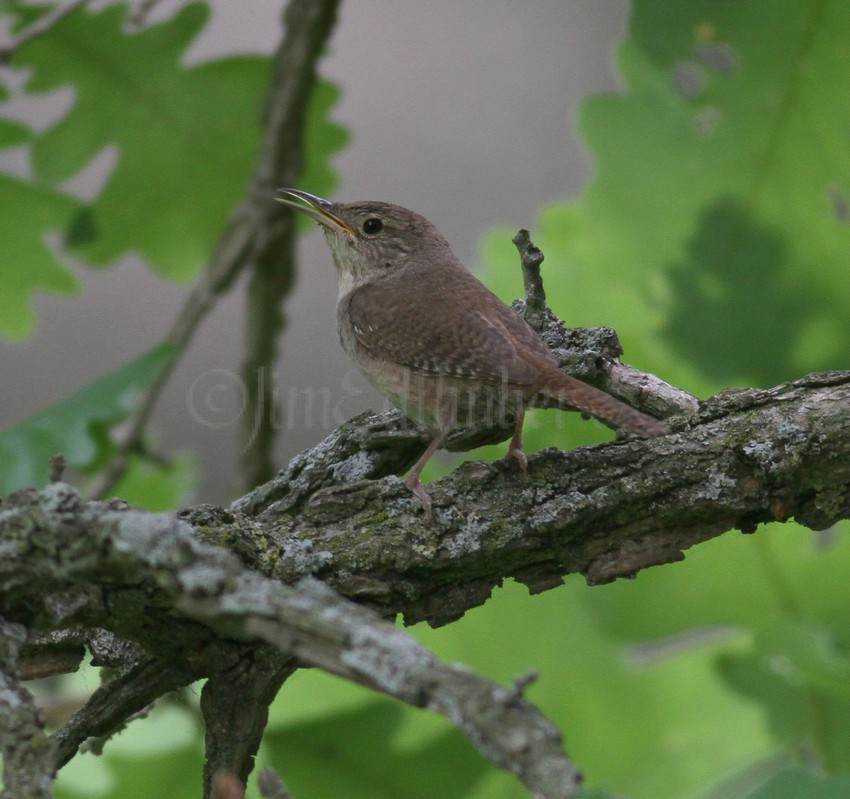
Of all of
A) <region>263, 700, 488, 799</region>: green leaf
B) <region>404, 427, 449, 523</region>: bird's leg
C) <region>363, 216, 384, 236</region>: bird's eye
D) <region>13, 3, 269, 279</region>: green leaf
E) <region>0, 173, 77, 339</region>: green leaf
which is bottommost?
<region>263, 700, 488, 799</region>: green leaf

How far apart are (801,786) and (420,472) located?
2.86 feet

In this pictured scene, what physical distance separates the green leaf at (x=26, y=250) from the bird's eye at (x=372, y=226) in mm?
1127

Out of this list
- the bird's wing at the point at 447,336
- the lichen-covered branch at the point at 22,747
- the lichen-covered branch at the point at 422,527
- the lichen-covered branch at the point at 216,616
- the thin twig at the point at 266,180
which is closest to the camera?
the lichen-covered branch at the point at 216,616

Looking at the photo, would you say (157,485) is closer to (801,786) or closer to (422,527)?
(422,527)

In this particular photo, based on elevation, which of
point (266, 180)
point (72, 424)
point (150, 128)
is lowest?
point (72, 424)

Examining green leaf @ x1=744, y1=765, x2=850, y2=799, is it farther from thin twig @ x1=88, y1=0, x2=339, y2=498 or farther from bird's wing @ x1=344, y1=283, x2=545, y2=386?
thin twig @ x1=88, y1=0, x2=339, y2=498

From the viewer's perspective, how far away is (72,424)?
325cm

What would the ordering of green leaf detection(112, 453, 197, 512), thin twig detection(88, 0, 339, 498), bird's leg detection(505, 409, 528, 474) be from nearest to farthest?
1. bird's leg detection(505, 409, 528, 474)
2. thin twig detection(88, 0, 339, 498)
3. green leaf detection(112, 453, 197, 512)

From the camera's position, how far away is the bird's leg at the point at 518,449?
6.73 ft

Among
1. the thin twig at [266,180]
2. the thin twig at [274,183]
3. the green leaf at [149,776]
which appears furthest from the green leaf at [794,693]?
the thin twig at [266,180]

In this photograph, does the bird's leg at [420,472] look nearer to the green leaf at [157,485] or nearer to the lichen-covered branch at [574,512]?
the lichen-covered branch at [574,512]

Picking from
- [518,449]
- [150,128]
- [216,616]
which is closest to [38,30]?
[150,128]

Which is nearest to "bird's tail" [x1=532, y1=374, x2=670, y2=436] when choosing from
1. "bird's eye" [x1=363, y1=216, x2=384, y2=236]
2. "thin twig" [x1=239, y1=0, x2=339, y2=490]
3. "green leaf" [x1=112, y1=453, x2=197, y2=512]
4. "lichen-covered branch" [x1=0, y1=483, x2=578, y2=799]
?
"lichen-covered branch" [x1=0, y1=483, x2=578, y2=799]

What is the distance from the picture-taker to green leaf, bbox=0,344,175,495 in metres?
3.06
